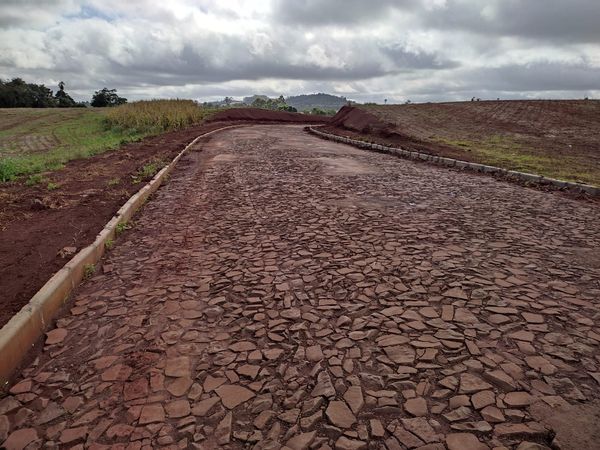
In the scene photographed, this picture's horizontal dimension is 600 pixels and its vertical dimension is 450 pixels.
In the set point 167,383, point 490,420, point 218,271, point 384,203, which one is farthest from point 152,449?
point 384,203

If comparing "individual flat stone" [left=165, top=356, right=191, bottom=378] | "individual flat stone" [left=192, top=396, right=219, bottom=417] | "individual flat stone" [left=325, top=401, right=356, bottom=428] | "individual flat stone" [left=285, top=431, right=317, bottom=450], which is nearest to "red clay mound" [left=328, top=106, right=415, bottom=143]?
"individual flat stone" [left=165, top=356, right=191, bottom=378]

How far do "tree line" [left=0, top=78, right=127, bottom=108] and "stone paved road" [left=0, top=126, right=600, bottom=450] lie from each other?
59760 millimetres

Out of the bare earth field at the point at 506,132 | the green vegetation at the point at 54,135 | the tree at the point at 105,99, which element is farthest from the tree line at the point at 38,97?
the bare earth field at the point at 506,132

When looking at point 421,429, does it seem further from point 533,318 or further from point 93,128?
point 93,128

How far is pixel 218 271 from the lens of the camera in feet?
15.6

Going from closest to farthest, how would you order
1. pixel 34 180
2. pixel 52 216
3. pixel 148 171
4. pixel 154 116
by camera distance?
pixel 52 216 → pixel 34 180 → pixel 148 171 → pixel 154 116

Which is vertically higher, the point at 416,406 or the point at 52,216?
the point at 52,216

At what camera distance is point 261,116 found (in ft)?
120

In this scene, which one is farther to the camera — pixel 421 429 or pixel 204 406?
pixel 204 406

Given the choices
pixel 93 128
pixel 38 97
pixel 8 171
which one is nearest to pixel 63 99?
pixel 38 97

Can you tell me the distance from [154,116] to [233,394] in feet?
84.2

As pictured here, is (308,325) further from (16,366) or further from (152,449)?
(16,366)

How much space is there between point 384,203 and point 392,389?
5.14 metres

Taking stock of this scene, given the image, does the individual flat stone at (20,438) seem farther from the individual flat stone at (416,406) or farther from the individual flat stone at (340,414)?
the individual flat stone at (416,406)
